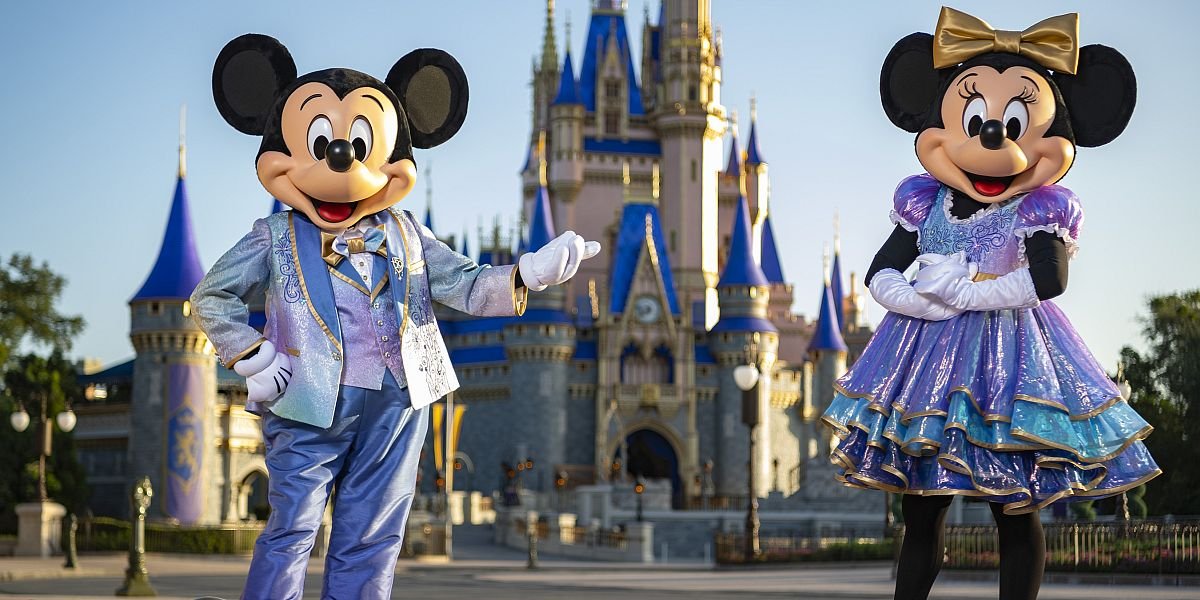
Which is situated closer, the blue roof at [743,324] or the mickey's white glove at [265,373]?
the mickey's white glove at [265,373]

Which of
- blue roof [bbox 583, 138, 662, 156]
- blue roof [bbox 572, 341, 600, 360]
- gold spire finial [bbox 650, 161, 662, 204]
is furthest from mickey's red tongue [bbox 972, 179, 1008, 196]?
blue roof [bbox 583, 138, 662, 156]

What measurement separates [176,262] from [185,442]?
404 cm

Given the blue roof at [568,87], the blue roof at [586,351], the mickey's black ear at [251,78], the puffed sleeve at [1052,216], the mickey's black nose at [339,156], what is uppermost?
the blue roof at [568,87]

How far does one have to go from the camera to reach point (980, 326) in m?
6.56

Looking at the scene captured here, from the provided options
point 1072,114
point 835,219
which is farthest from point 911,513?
point 835,219

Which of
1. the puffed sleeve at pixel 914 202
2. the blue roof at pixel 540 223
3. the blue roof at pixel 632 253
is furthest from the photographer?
the blue roof at pixel 632 253

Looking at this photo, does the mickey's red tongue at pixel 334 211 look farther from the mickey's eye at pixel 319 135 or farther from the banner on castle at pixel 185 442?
the banner on castle at pixel 185 442

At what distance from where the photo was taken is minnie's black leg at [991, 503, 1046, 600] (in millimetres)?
6258

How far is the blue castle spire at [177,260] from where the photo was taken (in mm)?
36219

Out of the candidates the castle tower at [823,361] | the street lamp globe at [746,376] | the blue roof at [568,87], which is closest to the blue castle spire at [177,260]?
the street lamp globe at [746,376]

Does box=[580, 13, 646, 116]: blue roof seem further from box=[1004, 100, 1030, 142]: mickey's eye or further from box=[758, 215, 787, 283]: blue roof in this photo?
box=[1004, 100, 1030, 142]: mickey's eye

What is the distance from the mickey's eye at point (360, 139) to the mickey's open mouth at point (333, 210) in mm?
185

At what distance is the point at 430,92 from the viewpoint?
22.6 feet

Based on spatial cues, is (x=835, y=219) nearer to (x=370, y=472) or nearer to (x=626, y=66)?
(x=626, y=66)
